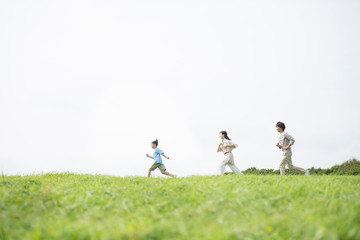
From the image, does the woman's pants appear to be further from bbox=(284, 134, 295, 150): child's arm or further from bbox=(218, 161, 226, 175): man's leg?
bbox=(284, 134, 295, 150): child's arm

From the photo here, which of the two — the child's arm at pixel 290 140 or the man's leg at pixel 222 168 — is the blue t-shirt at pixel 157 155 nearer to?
the man's leg at pixel 222 168

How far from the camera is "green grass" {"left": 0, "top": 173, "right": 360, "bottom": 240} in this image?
380 centimetres

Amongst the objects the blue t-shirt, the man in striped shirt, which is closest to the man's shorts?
the blue t-shirt

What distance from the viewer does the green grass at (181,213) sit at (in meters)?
3.80

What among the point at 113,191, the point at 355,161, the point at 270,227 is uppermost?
the point at 355,161

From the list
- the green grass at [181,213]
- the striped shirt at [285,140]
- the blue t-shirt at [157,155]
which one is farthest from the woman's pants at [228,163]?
the green grass at [181,213]

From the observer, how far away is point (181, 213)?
16.1 feet

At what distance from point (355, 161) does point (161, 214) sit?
16.3 metres

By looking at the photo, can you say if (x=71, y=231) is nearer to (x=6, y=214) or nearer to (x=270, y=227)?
(x=6, y=214)

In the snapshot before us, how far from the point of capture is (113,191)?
6.66 metres

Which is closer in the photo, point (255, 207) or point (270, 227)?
point (270, 227)

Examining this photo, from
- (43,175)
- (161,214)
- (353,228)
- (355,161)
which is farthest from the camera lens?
(355,161)

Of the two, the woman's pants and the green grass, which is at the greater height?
the woman's pants

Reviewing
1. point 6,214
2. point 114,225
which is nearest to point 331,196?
point 114,225
